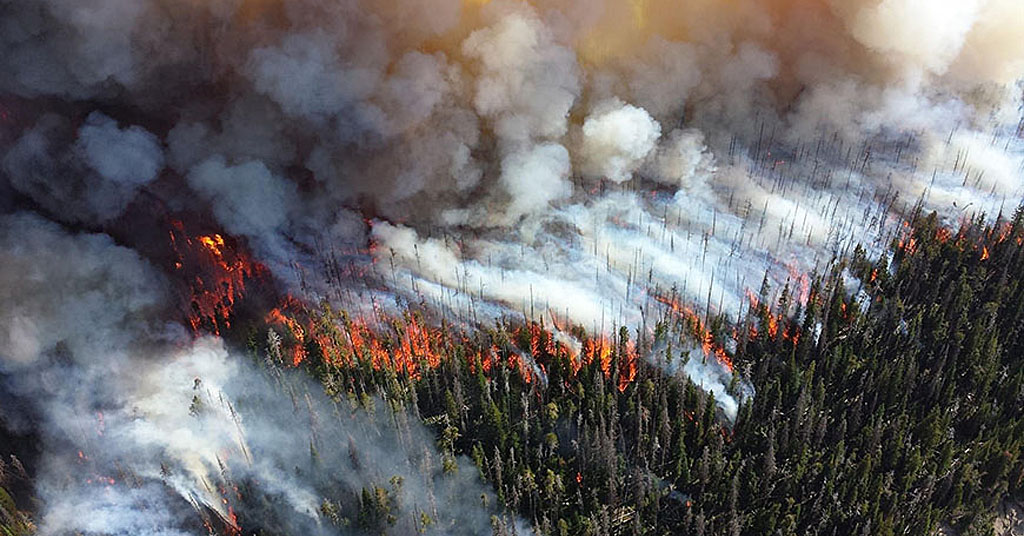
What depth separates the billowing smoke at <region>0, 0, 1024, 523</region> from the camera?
59.3 m

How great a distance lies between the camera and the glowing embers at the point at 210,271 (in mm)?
63344

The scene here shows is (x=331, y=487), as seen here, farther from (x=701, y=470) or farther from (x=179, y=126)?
(x=179, y=126)

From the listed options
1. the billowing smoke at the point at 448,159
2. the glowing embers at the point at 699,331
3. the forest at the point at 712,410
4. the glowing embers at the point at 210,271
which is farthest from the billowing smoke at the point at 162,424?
the glowing embers at the point at 699,331

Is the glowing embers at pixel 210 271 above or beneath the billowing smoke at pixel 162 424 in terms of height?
above

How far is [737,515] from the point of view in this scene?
160 ft

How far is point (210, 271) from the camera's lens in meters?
66.6

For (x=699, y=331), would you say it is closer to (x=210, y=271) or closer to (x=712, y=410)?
(x=712, y=410)

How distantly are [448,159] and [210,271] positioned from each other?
23.1 m

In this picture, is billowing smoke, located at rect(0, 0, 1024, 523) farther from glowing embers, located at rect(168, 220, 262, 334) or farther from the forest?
the forest

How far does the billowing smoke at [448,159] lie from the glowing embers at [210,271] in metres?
1.76

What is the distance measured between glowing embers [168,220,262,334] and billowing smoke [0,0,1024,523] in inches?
69.3

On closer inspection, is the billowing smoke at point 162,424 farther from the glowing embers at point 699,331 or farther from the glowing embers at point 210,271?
the glowing embers at point 699,331

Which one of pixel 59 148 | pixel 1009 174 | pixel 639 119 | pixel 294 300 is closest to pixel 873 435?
pixel 639 119

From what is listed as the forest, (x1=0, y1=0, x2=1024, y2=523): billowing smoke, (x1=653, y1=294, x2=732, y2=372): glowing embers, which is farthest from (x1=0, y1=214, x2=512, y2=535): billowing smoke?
(x1=653, y1=294, x2=732, y2=372): glowing embers
